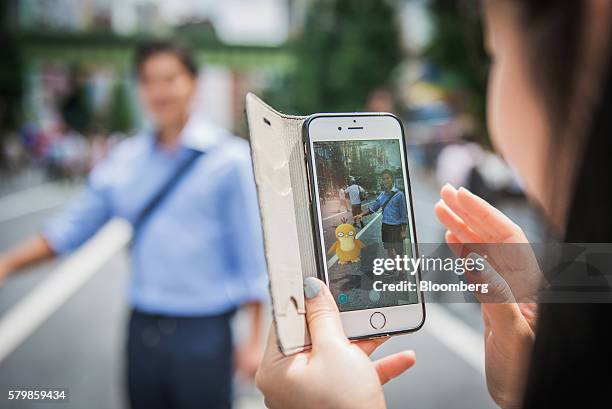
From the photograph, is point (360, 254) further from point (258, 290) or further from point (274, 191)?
point (258, 290)

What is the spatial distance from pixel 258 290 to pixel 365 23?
1977cm

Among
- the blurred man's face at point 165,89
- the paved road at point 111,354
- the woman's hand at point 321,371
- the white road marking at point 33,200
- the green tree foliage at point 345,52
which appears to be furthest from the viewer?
the green tree foliage at point 345,52

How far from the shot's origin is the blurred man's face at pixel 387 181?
83cm

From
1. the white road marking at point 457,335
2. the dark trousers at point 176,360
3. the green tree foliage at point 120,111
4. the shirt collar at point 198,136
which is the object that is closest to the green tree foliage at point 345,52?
the white road marking at point 457,335

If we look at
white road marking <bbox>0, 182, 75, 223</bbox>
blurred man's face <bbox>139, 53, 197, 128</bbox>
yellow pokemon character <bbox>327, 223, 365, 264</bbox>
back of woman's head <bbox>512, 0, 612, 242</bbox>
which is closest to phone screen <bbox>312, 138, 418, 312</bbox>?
yellow pokemon character <bbox>327, 223, 365, 264</bbox>

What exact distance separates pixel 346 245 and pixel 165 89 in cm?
153

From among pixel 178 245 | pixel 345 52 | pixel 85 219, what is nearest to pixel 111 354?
pixel 85 219

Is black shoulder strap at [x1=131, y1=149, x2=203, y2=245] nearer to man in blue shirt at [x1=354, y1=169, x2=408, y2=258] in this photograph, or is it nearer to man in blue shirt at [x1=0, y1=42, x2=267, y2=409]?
man in blue shirt at [x1=0, y1=42, x2=267, y2=409]

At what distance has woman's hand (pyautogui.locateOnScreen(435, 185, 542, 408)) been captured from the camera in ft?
2.73

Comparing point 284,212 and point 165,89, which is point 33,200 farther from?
point 284,212

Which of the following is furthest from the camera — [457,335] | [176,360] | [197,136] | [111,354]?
[457,335]

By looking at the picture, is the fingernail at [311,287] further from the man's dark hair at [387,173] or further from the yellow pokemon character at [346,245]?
the man's dark hair at [387,173]

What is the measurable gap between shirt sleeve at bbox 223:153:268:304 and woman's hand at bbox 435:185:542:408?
4.18ft

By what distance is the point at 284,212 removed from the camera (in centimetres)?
77
